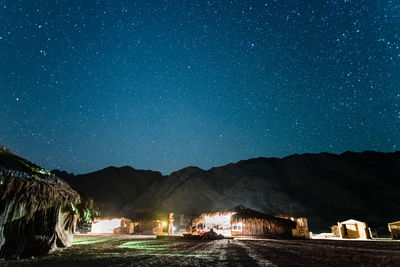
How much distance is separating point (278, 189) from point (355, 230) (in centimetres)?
4613

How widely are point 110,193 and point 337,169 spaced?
7770cm

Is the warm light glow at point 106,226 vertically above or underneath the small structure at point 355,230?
underneath

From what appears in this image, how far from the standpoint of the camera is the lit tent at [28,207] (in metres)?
5.91

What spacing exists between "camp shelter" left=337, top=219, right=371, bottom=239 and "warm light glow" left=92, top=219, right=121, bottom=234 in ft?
102

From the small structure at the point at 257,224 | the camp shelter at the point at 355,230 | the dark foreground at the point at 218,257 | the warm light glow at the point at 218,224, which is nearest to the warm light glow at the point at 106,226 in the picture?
the warm light glow at the point at 218,224

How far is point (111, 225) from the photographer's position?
116ft

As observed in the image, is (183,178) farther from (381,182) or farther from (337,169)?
(381,182)

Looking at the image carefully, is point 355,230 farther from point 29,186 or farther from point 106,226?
point 106,226

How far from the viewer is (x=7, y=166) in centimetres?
625

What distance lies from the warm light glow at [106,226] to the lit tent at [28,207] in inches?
1208

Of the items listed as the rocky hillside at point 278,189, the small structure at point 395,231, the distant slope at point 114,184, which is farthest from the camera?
the distant slope at point 114,184

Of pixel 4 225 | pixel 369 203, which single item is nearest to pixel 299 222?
pixel 4 225

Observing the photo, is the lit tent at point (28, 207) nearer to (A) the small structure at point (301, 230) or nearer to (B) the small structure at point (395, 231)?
(A) the small structure at point (301, 230)

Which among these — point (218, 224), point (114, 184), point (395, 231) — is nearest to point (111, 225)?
point (218, 224)
